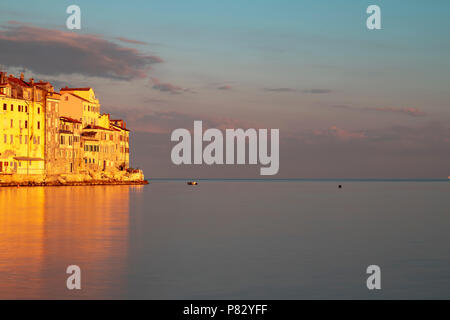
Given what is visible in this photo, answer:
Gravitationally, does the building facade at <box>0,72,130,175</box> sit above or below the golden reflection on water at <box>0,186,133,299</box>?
above

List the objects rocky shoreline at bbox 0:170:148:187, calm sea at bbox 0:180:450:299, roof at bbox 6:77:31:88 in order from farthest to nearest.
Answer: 1. roof at bbox 6:77:31:88
2. rocky shoreline at bbox 0:170:148:187
3. calm sea at bbox 0:180:450:299

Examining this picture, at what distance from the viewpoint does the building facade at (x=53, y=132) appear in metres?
99.9

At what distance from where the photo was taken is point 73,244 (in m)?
26.7

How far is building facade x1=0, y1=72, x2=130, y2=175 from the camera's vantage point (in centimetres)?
9988

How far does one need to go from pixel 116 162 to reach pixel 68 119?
1877cm

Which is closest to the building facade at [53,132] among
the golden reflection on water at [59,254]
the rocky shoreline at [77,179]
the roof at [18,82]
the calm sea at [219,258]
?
the roof at [18,82]

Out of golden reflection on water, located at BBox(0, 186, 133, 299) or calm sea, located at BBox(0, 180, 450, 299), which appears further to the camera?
calm sea, located at BBox(0, 180, 450, 299)

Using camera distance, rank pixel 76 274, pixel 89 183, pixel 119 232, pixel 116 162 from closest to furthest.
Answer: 1. pixel 76 274
2. pixel 119 232
3. pixel 89 183
4. pixel 116 162

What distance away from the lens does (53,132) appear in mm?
108375

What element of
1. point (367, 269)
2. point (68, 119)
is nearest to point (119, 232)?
point (367, 269)

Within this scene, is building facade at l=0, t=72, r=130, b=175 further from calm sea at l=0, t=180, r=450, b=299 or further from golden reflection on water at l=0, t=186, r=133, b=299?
calm sea at l=0, t=180, r=450, b=299

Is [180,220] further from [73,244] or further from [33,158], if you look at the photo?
[33,158]

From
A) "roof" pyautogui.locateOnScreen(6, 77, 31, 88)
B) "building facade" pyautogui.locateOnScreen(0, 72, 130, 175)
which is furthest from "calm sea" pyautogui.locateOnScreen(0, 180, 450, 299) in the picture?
"roof" pyautogui.locateOnScreen(6, 77, 31, 88)
